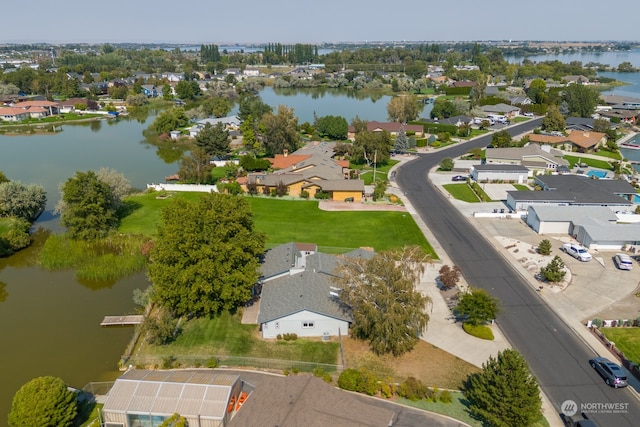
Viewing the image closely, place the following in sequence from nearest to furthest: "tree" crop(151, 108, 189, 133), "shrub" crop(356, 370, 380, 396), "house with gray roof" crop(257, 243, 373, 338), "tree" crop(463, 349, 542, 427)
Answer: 1. "tree" crop(463, 349, 542, 427)
2. "shrub" crop(356, 370, 380, 396)
3. "house with gray roof" crop(257, 243, 373, 338)
4. "tree" crop(151, 108, 189, 133)

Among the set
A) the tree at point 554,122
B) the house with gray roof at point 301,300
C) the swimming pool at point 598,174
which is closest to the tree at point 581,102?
the tree at point 554,122

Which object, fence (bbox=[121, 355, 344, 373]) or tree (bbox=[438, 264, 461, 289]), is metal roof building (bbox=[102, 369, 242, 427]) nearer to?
fence (bbox=[121, 355, 344, 373])

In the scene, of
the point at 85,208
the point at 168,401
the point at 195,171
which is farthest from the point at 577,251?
the point at 85,208

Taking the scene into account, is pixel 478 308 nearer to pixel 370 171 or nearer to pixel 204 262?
pixel 204 262

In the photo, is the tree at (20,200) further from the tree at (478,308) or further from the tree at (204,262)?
the tree at (478,308)

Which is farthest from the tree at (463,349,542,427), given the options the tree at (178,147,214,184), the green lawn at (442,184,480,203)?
the tree at (178,147,214,184)

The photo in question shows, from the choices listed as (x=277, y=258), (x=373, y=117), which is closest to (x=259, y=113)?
(x=373, y=117)

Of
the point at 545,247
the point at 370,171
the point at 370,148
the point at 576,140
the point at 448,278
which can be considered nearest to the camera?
the point at 448,278
